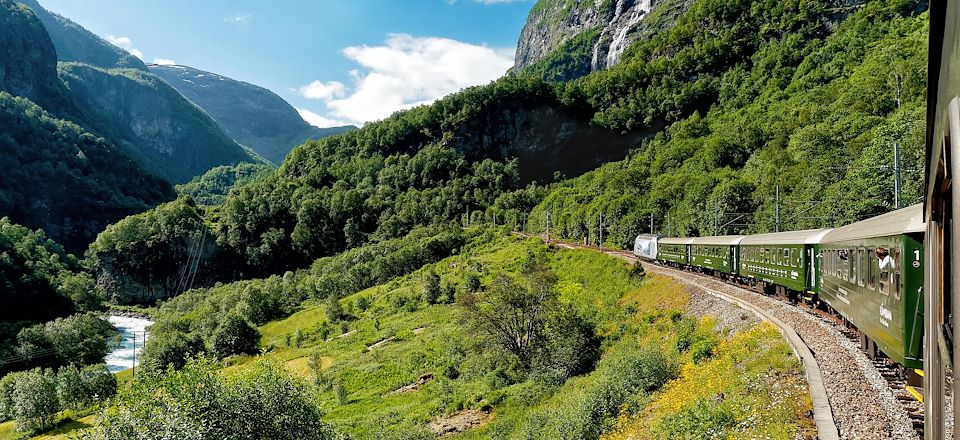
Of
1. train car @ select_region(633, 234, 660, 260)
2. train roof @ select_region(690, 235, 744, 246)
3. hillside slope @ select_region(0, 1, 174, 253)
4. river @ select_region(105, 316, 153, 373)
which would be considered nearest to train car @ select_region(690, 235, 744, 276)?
train roof @ select_region(690, 235, 744, 246)

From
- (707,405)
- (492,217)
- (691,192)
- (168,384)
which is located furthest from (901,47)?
(168,384)

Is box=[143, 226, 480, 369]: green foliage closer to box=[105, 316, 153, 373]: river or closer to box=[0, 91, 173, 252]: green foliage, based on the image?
box=[105, 316, 153, 373]: river

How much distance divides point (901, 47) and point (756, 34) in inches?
3294

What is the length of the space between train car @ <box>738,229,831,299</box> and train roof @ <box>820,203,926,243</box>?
7.09 meters

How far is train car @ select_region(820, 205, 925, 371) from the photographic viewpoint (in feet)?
29.9

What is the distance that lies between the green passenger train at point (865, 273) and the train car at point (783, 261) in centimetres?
4

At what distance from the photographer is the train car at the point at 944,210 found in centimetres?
214

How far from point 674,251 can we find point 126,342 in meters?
83.2

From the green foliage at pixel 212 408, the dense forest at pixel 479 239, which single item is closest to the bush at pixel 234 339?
the dense forest at pixel 479 239

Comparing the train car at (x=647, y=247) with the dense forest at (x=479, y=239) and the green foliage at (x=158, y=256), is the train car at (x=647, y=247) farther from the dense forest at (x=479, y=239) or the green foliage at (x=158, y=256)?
the green foliage at (x=158, y=256)

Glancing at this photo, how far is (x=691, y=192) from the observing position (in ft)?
253

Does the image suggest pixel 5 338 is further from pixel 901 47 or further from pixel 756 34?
pixel 756 34

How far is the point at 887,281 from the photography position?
423 inches

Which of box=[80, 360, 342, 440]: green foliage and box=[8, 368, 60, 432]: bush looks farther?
box=[8, 368, 60, 432]: bush
